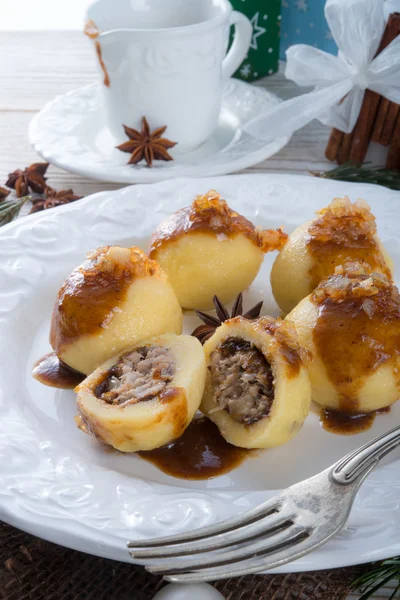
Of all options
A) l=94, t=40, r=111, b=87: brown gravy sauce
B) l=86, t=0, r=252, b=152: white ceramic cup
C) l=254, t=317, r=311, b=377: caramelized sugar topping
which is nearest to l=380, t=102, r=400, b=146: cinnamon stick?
l=86, t=0, r=252, b=152: white ceramic cup

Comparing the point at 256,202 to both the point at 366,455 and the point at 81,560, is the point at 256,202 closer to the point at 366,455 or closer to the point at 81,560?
the point at 366,455

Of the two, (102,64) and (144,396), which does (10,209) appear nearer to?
(102,64)

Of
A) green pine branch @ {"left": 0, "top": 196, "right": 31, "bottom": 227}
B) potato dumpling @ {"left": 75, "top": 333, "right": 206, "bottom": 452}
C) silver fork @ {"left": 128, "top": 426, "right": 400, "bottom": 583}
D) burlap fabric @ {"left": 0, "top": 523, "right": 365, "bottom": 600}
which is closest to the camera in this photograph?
silver fork @ {"left": 128, "top": 426, "right": 400, "bottom": 583}

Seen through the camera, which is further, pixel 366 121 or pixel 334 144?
pixel 334 144

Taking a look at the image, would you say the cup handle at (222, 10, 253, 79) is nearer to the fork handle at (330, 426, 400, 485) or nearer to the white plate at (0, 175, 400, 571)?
the white plate at (0, 175, 400, 571)

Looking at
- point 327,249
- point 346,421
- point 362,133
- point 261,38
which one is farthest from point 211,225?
point 261,38

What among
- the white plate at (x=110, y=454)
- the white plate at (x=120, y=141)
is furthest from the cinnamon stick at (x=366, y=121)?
the white plate at (x=110, y=454)
